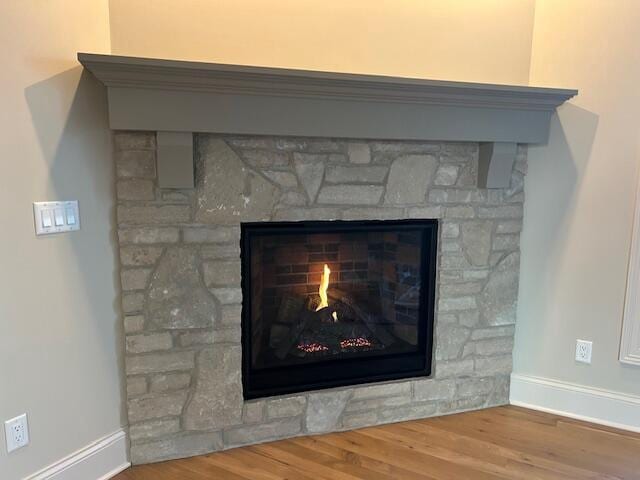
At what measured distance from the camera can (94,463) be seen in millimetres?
2023

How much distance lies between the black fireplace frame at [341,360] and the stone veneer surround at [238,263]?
0.05m

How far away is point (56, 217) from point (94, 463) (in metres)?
1.02

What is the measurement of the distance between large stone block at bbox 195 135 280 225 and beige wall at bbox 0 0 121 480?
38cm

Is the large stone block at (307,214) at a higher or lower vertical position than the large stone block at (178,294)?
higher

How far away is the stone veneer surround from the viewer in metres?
2.08

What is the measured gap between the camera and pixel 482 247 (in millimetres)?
2590

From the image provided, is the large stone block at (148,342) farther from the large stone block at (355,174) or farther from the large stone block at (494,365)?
the large stone block at (494,365)

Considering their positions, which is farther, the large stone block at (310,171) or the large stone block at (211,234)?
the large stone block at (310,171)

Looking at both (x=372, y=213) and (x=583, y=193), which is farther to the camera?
(x=583, y=193)

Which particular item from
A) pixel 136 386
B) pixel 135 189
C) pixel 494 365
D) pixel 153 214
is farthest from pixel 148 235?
pixel 494 365

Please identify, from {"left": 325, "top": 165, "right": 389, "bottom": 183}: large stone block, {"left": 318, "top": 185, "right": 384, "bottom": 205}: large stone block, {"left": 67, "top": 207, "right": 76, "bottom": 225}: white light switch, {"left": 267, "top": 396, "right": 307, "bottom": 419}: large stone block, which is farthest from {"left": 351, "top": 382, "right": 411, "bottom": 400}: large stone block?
{"left": 67, "top": 207, "right": 76, "bottom": 225}: white light switch

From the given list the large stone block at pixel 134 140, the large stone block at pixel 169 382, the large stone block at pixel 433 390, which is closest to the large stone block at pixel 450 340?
the large stone block at pixel 433 390

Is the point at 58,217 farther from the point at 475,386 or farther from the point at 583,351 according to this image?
the point at 583,351

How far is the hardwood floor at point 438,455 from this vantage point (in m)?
2.12
